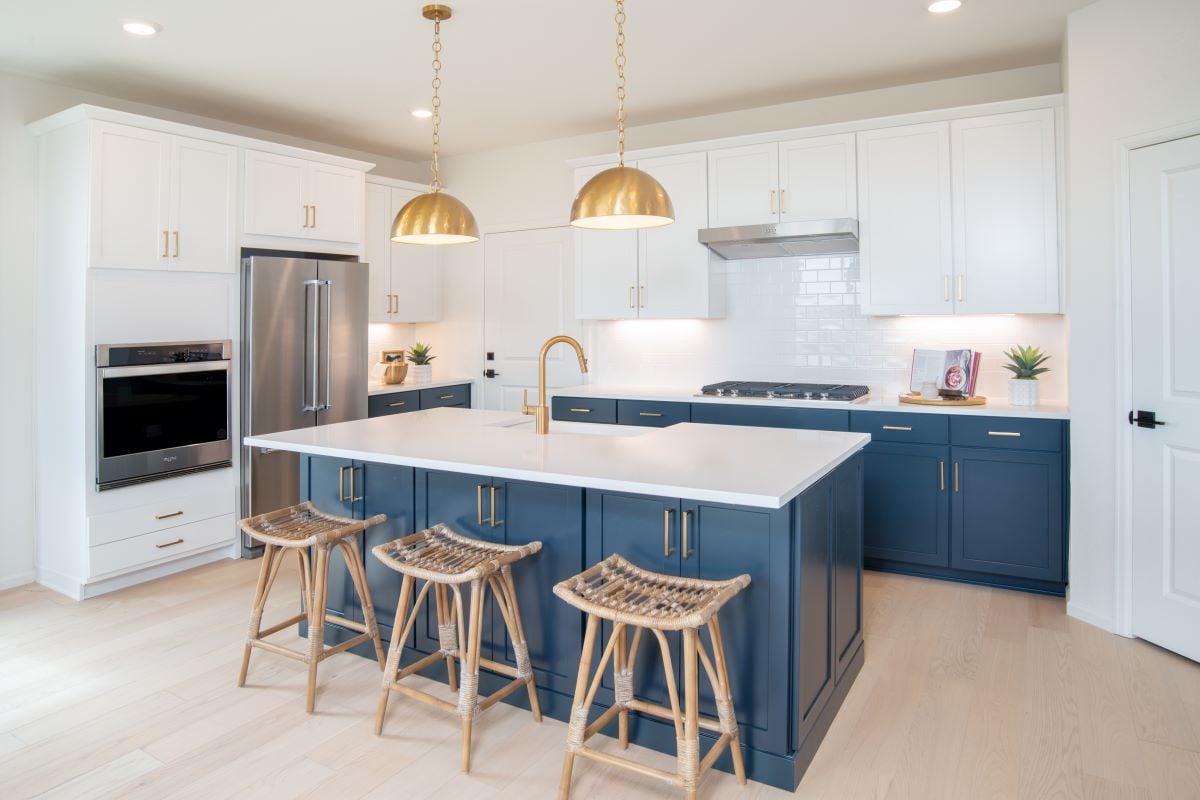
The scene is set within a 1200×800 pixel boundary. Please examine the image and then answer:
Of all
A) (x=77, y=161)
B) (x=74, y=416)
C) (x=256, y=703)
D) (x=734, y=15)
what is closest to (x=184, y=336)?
(x=74, y=416)

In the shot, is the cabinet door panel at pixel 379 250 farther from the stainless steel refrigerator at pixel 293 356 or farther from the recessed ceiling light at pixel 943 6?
the recessed ceiling light at pixel 943 6

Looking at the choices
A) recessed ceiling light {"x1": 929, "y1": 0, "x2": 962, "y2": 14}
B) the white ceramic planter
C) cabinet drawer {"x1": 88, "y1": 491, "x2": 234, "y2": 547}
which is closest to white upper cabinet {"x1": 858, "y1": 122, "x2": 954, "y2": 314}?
the white ceramic planter

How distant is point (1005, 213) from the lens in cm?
397

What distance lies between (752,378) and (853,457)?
7.25 ft

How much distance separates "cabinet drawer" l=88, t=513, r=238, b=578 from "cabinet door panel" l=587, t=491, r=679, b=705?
9.30ft

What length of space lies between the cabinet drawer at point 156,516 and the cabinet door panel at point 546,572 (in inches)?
96.6

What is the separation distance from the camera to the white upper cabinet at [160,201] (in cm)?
380

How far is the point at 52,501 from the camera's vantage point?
13.3 ft

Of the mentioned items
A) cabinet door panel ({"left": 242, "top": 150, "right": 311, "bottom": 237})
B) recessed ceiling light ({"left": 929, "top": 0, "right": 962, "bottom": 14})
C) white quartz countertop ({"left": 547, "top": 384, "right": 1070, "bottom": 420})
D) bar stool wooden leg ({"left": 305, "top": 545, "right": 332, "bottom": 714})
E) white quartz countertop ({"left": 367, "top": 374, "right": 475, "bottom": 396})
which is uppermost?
recessed ceiling light ({"left": 929, "top": 0, "right": 962, "bottom": 14})

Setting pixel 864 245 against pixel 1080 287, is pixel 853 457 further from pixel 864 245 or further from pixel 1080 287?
pixel 864 245

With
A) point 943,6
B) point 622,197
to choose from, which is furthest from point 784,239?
point 622,197

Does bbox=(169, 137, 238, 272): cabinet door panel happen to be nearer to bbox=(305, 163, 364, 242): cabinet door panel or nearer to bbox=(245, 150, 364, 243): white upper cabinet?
bbox=(245, 150, 364, 243): white upper cabinet

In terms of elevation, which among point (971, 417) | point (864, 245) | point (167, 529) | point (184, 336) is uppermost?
point (864, 245)

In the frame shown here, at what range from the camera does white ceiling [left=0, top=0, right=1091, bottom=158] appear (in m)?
3.38
